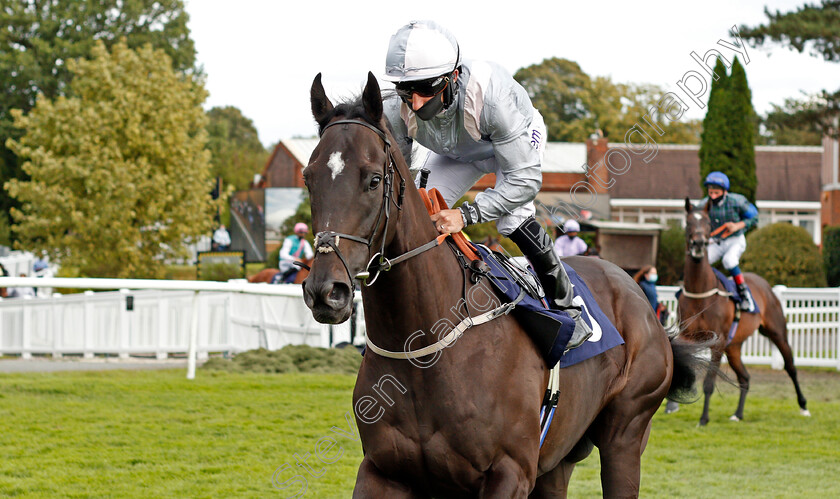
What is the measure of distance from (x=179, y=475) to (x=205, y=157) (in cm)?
2093

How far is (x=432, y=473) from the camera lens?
2941 millimetres

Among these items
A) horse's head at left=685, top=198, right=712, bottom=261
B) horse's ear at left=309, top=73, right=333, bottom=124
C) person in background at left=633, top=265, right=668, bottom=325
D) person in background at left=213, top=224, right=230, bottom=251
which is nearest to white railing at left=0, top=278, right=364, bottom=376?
person in background at left=633, top=265, right=668, bottom=325

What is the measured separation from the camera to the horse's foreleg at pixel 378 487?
2.99 m

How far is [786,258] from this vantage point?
17484mm

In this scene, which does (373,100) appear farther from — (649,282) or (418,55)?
(649,282)

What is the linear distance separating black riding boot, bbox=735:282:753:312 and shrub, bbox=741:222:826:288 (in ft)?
27.1

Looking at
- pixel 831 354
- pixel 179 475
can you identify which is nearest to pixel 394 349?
pixel 179 475

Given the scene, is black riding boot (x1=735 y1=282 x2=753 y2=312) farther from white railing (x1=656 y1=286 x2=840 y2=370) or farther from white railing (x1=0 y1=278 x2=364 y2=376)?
white railing (x1=0 y1=278 x2=364 y2=376)

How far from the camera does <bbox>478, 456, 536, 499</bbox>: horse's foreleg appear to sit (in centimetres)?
293

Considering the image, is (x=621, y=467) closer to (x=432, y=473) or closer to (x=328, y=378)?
(x=432, y=473)

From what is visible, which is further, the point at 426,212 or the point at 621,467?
the point at 621,467

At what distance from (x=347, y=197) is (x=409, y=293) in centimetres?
53

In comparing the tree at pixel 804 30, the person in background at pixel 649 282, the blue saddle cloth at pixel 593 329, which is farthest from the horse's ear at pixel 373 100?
the tree at pixel 804 30

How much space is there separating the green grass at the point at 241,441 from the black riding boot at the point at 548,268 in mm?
2373
